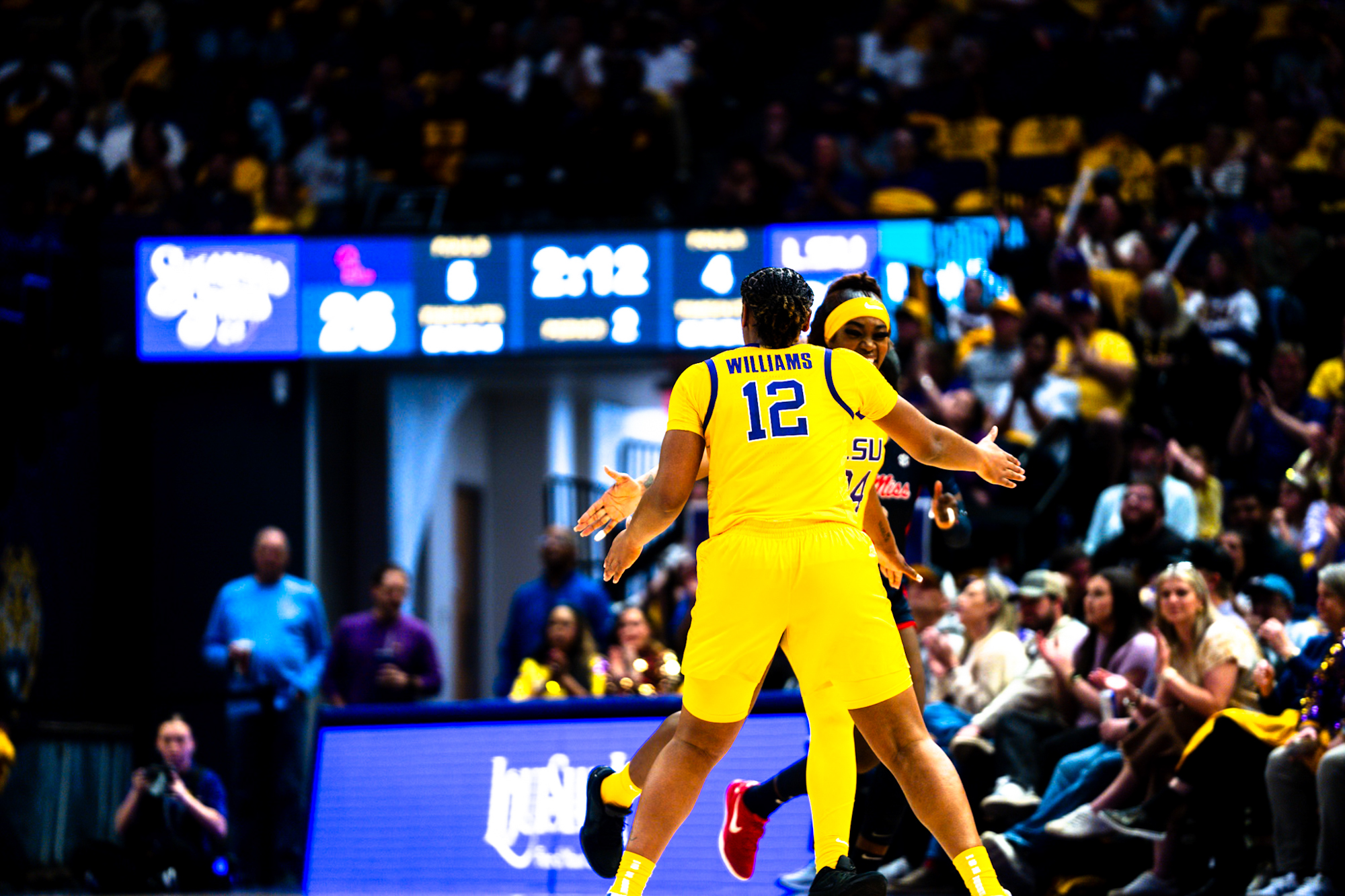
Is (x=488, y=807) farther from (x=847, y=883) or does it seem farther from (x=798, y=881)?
(x=847, y=883)

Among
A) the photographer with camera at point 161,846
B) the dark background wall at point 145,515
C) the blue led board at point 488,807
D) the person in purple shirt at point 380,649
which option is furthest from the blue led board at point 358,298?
the blue led board at point 488,807

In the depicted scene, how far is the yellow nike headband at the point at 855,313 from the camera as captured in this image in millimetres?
5832

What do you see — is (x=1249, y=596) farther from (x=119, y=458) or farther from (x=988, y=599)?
(x=119, y=458)

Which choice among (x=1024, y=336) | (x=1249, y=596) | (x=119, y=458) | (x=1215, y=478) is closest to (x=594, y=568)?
(x=119, y=458)

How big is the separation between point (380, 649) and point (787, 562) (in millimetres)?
6227

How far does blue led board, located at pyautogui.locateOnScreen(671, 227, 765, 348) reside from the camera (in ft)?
36.5

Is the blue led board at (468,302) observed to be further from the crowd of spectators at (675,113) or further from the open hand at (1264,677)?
the open hand at (1264,677)

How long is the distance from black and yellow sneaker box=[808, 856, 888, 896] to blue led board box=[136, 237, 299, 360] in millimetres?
7386

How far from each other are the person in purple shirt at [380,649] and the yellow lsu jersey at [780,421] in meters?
5.84

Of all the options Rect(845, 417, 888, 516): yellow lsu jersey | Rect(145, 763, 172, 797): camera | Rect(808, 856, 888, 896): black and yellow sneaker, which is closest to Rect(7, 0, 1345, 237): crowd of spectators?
Rect(145, 763, 172, 797): camera

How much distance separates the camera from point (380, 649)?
10578mm

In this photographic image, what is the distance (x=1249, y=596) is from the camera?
841 cm

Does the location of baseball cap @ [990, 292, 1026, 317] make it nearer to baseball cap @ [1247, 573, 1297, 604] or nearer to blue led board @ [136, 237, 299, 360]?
baseball cap @ [1247, 573, 1297, 604]

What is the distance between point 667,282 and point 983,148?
3.95 m
